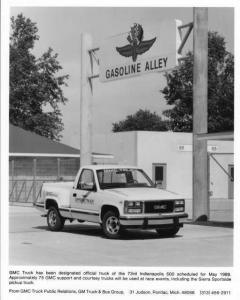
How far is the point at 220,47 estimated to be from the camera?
6806cm

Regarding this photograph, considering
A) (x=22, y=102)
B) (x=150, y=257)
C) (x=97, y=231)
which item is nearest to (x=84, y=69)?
(x=97, y=231)

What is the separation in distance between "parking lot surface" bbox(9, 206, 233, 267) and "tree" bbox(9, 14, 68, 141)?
124 ft

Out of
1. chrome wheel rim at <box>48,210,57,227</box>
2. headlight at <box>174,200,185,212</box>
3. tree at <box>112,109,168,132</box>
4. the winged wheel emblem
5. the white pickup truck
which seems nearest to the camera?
the white pickup truck

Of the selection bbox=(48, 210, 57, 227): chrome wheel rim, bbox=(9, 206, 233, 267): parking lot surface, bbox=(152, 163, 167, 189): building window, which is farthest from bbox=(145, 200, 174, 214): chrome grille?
bbox=(152, 163, 167, 189): building window

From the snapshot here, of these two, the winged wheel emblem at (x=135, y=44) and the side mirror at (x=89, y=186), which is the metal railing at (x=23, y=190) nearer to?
the winged wheel emblem at (x=135, y=44)

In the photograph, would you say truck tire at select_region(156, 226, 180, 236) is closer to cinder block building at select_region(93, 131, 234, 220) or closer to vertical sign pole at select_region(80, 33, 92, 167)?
vertical sign pole at select_region(80, 33, 92, 167)

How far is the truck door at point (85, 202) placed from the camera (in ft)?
52.3

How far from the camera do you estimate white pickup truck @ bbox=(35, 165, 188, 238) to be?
49.5 feet

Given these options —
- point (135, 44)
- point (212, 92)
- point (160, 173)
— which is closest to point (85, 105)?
point (135, 44)

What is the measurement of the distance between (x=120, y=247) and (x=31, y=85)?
43686 millimetres

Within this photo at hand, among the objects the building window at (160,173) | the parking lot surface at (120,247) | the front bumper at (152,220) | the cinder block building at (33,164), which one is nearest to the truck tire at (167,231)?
the parking lot surface at (120,247)

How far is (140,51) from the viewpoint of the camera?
68.9 ft
